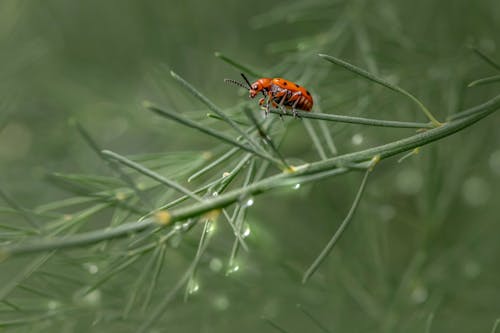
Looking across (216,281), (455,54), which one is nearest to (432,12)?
(455,54)

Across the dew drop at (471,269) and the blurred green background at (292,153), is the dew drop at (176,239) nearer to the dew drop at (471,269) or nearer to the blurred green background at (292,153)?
the blurred green background at (292,153)

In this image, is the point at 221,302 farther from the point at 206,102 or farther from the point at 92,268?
the point at 206,102

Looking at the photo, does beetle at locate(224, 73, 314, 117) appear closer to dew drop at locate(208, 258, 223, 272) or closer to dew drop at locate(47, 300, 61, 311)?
dew drop at locate(208, 258, 223, 272)

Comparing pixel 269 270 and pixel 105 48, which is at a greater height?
pixel 105 48

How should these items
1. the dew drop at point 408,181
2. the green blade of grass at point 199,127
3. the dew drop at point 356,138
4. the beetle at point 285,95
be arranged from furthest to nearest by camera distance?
the dew drop at point 408,181, the dew drop at point 356,138, the beetle at point 285,95, the green blade of grass at point 199,127

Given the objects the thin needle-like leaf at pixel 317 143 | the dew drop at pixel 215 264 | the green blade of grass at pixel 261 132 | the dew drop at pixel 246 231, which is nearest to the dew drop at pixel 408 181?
the dew drop at pixel 215 264

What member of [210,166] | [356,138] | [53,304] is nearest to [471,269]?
[356,138]

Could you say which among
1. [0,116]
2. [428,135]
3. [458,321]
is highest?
[0,116]

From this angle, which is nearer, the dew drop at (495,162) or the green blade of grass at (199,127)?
the green blade of grass at (199,127)

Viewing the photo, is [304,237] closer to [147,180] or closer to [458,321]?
[458,321]
